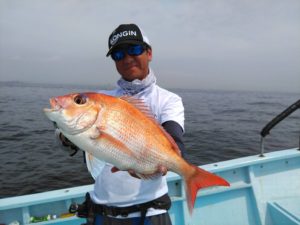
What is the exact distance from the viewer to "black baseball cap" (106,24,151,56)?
111 inches

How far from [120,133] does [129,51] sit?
101cm

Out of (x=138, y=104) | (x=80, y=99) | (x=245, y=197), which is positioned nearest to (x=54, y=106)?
(x=80, y=99)

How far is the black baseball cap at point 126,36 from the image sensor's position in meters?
2.82

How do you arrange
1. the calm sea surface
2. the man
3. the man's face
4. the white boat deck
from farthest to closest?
the calm sea surface < the white boat deck < the man's face < the man

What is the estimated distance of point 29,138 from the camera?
1920cm

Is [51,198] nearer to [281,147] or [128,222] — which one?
[128,222]

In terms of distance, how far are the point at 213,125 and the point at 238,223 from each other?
19.4 meters

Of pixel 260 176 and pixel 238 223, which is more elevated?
pixel 260 176

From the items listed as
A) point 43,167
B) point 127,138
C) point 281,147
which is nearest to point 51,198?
point 127,138

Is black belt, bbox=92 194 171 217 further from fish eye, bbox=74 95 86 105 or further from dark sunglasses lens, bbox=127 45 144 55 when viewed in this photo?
dark sunglasses lens, bbox=127 45 144 55

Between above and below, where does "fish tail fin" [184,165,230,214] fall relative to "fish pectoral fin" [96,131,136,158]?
below

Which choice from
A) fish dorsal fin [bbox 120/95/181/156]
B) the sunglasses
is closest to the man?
the sunglasses

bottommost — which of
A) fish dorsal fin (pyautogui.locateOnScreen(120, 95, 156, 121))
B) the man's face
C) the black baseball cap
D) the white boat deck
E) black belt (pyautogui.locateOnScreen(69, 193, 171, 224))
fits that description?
the white boat deck

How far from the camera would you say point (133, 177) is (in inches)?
107
